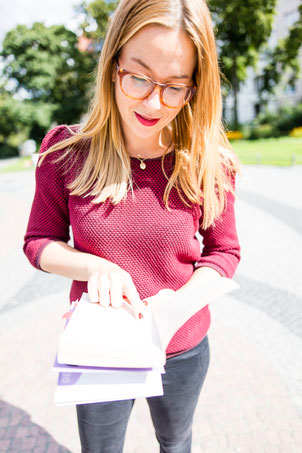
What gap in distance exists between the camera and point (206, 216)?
1203 mm

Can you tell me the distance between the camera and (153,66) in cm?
99

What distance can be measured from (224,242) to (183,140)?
0.39 m

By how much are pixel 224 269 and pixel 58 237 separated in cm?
56

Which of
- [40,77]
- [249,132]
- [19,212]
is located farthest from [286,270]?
[40,77]

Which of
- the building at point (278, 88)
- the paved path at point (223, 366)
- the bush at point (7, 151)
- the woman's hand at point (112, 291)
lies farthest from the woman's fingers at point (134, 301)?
the bush at point (7, 151)

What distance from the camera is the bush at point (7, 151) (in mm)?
37375

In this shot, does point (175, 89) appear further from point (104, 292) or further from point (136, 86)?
point (104, 292)

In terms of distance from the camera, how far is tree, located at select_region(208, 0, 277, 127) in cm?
2519

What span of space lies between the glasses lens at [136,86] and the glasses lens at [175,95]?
0.05 meters

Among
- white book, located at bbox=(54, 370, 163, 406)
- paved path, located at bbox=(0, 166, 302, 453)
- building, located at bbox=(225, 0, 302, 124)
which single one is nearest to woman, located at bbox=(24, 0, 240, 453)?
white book, located at bbox=(54, 370, 163, 406)

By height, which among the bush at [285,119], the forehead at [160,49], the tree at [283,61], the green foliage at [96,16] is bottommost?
the bush at [285,119]

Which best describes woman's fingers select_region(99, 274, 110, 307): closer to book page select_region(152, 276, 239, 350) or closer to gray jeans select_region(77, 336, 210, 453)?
book page select_region(152, 276, 239, 350)

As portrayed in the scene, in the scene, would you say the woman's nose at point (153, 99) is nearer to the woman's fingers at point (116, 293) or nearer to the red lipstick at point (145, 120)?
the red lipstick at point (145, 120)

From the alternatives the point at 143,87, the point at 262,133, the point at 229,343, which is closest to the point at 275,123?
the point at 262,133
